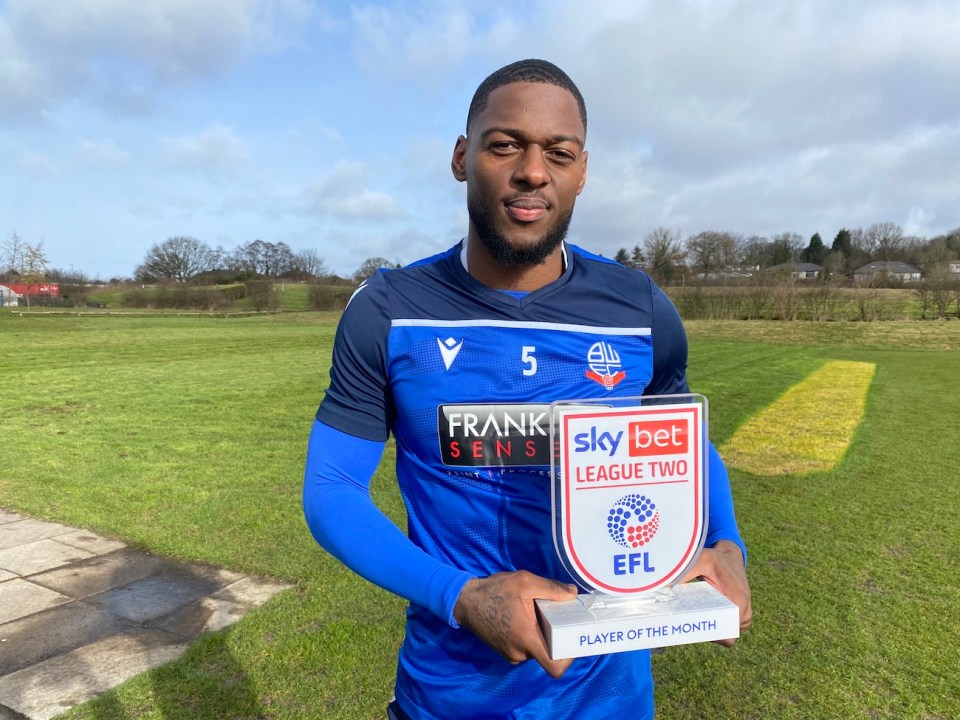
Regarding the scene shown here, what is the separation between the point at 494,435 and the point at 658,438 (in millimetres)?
399

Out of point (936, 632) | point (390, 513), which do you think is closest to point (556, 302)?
point (936, 632)

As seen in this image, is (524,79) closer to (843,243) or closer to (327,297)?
(327,297)

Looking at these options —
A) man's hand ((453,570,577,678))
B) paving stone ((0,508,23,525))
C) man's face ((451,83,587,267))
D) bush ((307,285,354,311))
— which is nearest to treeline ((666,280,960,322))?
bush ((307,285,354,311))

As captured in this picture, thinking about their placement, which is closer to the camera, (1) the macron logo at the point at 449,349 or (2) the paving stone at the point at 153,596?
(1) the macron logo at the point at 449,349

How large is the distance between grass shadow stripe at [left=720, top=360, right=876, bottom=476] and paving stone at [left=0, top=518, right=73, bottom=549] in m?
7.12

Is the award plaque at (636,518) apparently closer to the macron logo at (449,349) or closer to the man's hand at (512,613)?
the man's hand at (512,613)

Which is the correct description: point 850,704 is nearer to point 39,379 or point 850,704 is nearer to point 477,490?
point 477,490

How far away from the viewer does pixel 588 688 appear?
1.53 meters

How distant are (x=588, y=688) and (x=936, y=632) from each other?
3829 millimetres

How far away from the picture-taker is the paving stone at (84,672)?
351 centimetres

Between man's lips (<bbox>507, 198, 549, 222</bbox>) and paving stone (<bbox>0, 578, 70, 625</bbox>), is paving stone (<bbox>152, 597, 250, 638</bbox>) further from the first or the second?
man's lips (<bbox>507, 198, 549, 222</bbox>)

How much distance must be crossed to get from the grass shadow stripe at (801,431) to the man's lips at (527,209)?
7.33m

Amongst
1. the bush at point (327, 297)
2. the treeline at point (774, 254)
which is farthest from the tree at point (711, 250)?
the bush at point (327, 297)

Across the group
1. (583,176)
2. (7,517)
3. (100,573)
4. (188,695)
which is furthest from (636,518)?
(7,517)
